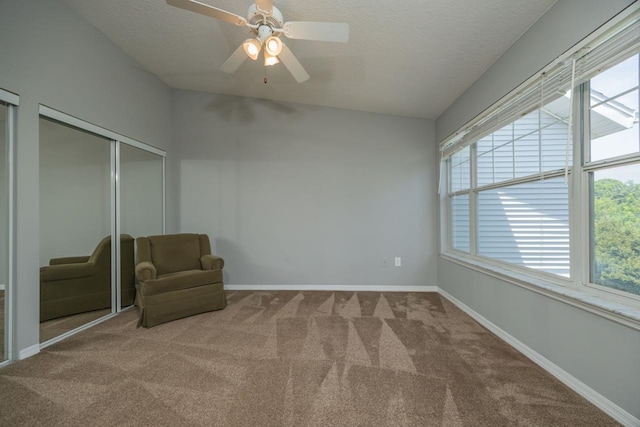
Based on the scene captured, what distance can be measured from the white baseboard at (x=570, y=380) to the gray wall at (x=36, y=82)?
398 cm

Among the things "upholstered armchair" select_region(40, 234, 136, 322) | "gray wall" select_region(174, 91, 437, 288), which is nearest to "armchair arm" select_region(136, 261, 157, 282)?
"upholstered armchair" select_region(40, 234, 136, 322)

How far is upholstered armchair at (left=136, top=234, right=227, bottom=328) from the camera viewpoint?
8.50 feet

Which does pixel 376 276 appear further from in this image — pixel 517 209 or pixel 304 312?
pixel 517 209

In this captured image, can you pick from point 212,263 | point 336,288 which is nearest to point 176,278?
point 212,263

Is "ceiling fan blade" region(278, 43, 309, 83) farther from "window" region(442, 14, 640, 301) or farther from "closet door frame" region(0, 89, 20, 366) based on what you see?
"closet door frame" region(0, 89, 20, 366)

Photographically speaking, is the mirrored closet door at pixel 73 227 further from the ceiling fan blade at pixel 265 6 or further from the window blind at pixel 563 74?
the window blind at pixel 563 74

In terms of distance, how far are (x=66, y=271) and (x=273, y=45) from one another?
2768 millimetres

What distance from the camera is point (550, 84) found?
72.6 inches

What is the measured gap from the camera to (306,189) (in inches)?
153

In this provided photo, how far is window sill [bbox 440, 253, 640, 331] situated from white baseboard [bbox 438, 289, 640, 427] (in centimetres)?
47

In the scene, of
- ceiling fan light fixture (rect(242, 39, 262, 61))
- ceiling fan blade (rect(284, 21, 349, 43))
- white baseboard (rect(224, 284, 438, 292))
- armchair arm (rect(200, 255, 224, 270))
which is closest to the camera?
ceiling fan blade (rect(284, 21, 349, 43))

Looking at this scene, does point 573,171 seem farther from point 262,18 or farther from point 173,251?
point 173,251

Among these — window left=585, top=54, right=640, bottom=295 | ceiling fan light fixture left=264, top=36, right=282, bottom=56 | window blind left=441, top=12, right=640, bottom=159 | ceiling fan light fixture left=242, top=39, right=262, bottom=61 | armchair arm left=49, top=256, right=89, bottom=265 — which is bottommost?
armchair arm left=49, top=256, right=89, bottom=265

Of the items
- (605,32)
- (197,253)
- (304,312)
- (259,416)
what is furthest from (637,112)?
(197,253)
